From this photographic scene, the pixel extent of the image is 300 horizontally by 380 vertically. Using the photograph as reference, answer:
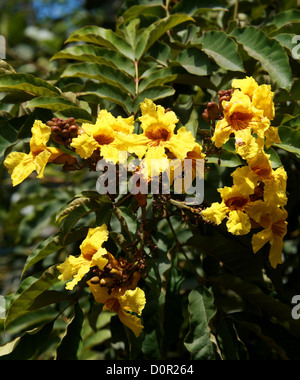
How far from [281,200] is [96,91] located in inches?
32.0

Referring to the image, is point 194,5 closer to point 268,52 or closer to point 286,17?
point 286,17

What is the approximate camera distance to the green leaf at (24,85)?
168 cm

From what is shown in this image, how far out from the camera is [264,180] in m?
1.40

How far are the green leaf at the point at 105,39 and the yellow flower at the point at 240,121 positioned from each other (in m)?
0.66

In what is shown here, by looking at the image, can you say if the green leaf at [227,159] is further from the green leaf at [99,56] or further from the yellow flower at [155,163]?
the green leaf at [99,56]

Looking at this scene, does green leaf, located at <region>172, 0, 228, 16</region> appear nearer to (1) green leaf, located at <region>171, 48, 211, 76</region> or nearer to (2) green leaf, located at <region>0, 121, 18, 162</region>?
(1) green leaf, located at <region>171, 48, 211, 76</region>

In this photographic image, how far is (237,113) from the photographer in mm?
1410

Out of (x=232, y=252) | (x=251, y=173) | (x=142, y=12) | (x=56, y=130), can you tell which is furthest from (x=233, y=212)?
(x=142, y=12)

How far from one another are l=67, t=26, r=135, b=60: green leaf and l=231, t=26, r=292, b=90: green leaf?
1.39 feet

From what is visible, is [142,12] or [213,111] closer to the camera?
[213,111]

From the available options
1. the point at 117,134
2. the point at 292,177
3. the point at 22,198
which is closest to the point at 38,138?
the point at 117,134

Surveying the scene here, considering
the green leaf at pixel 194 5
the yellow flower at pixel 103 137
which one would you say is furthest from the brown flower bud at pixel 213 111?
the green leaf at pixel 194 5

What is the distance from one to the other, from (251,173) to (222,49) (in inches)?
23.4

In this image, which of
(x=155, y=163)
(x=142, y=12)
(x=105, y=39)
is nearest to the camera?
(x=155, y=163)
